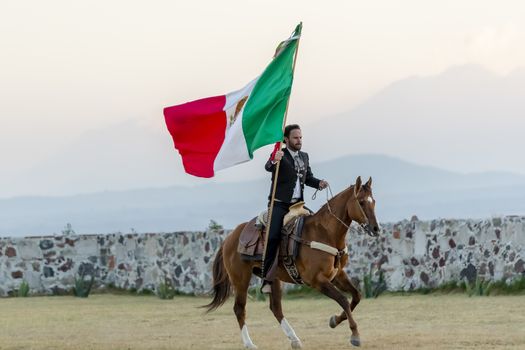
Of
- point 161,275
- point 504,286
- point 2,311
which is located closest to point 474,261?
point 504,286

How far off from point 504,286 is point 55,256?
9.59m

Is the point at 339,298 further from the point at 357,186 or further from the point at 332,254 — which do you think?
the point at 357,186

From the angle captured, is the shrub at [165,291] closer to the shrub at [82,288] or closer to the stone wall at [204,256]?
the stone wall at [204,256]

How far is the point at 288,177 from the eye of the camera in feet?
51.6

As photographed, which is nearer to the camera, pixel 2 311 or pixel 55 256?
pixel 2 311

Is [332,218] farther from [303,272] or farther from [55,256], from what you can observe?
[55,256]

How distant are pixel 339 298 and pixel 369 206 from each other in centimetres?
108

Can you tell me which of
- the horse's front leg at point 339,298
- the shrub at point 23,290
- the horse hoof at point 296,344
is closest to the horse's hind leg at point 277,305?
the horse hoof at point 296,344

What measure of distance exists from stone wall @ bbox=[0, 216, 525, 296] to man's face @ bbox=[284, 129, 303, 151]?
31.5ft

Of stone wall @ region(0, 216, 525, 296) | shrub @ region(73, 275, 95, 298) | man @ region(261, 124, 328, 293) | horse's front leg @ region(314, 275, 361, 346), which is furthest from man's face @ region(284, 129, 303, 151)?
shrub @ region(73, 275, 95, 298)

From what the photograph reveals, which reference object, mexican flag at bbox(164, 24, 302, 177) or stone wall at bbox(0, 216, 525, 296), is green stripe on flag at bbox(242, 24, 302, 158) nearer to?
mexican flag at bbox(164, 24, 302, 177)

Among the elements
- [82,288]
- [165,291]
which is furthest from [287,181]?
[82,288]

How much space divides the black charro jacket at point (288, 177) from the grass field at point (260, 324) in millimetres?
1818

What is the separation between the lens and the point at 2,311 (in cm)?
2398
